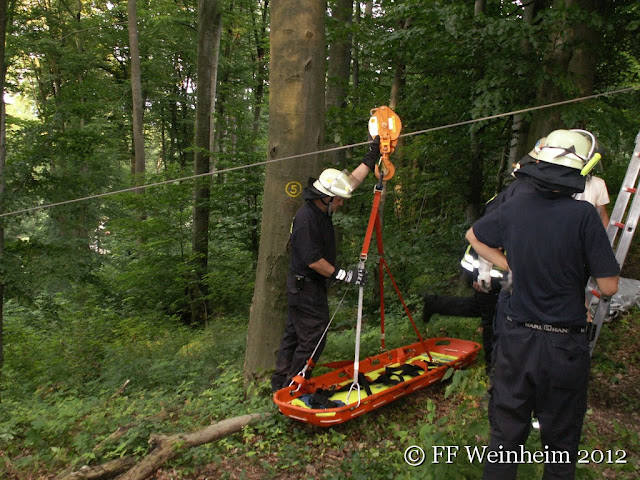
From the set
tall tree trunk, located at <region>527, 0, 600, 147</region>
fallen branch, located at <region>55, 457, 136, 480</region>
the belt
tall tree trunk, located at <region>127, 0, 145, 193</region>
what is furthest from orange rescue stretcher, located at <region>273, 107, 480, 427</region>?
tall tree trunk, located at <region>127, 0, 145, 193</region>

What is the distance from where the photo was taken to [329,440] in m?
3.88

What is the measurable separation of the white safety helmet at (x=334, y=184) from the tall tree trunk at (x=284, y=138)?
0.44 m

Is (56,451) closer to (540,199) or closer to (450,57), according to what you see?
(540,199)

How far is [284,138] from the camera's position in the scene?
14.7 feet

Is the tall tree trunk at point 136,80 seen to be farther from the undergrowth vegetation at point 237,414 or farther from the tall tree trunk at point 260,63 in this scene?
the undergrowth vegetation at point 237,414

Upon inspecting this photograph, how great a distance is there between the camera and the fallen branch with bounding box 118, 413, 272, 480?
3.40m

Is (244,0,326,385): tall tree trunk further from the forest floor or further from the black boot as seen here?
the black boot

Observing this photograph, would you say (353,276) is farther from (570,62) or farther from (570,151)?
(570,62)

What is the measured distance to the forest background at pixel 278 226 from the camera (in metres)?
4.00

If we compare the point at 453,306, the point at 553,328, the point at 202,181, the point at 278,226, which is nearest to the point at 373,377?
the point at 453,306

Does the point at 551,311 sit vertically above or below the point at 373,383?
above

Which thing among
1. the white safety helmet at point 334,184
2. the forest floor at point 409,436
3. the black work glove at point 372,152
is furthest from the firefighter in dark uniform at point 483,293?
the white safety helmet at point 334,184

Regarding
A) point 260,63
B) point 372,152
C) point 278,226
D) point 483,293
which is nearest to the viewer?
point 372,152

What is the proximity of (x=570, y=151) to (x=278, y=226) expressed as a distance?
9.38 ft
